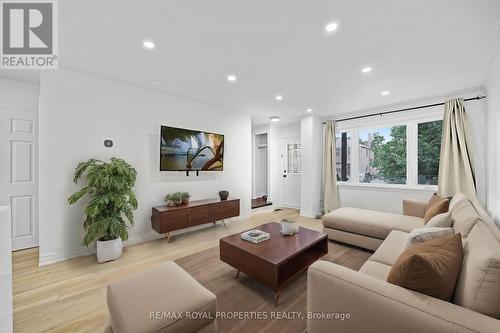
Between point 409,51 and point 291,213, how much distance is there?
397cm

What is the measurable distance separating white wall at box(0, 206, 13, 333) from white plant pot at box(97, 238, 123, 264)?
49.7 inches

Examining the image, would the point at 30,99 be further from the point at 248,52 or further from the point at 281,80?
the point at 281,80

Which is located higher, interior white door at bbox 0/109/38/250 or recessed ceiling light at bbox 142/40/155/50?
recessed ceiling light at bbox 142/40/155/50

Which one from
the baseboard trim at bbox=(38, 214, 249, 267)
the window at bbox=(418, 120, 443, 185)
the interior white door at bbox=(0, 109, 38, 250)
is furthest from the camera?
the window at bbox=(418, 120, 443, 185)

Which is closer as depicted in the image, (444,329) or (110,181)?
(444,329)

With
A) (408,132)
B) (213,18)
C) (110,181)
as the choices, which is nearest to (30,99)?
(110,181)

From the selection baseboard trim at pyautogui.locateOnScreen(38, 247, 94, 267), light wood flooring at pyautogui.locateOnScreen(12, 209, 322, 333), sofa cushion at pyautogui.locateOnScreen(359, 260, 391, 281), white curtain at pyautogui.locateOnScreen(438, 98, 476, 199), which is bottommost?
light wood flooring at pyautogui.locateOnScreen(12, 209, 322, 333)

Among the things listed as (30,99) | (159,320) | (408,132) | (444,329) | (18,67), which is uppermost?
(18,67)

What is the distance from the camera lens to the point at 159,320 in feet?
3.53

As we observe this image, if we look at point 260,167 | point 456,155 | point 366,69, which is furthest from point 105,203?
point 456,155

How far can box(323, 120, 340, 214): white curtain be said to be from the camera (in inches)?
187

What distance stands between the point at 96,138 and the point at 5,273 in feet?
6.83

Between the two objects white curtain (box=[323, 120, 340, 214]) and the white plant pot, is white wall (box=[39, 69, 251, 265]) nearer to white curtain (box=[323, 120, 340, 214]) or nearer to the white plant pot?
the white plant pot

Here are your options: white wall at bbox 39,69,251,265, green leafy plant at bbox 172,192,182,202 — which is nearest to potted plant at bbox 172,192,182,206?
green leafy plant at bbox 172,192,182,202
